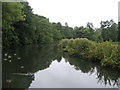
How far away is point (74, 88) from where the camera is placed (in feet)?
21.2

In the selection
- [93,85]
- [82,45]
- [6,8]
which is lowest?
[93,85]

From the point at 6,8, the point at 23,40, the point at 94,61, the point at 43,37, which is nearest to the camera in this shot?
the point at 94,61

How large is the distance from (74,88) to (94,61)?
657 centimetres

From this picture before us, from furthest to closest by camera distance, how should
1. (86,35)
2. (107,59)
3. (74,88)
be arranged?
(86,35), (107,59), (74,88)

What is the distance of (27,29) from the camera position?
121ft

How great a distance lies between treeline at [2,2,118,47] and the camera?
22452 mm

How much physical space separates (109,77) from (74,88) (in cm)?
260

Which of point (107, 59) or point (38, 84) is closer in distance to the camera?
point (38, 84)

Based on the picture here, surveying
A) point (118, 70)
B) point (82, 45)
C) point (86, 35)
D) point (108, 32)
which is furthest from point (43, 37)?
point (118, 70)

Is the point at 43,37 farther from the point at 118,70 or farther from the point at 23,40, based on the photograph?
the point at 118,70

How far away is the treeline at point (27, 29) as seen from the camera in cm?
2245

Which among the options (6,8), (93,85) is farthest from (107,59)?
(6,8)

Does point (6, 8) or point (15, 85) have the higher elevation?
point (6, 8)

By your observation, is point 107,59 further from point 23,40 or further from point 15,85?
point 23,40
